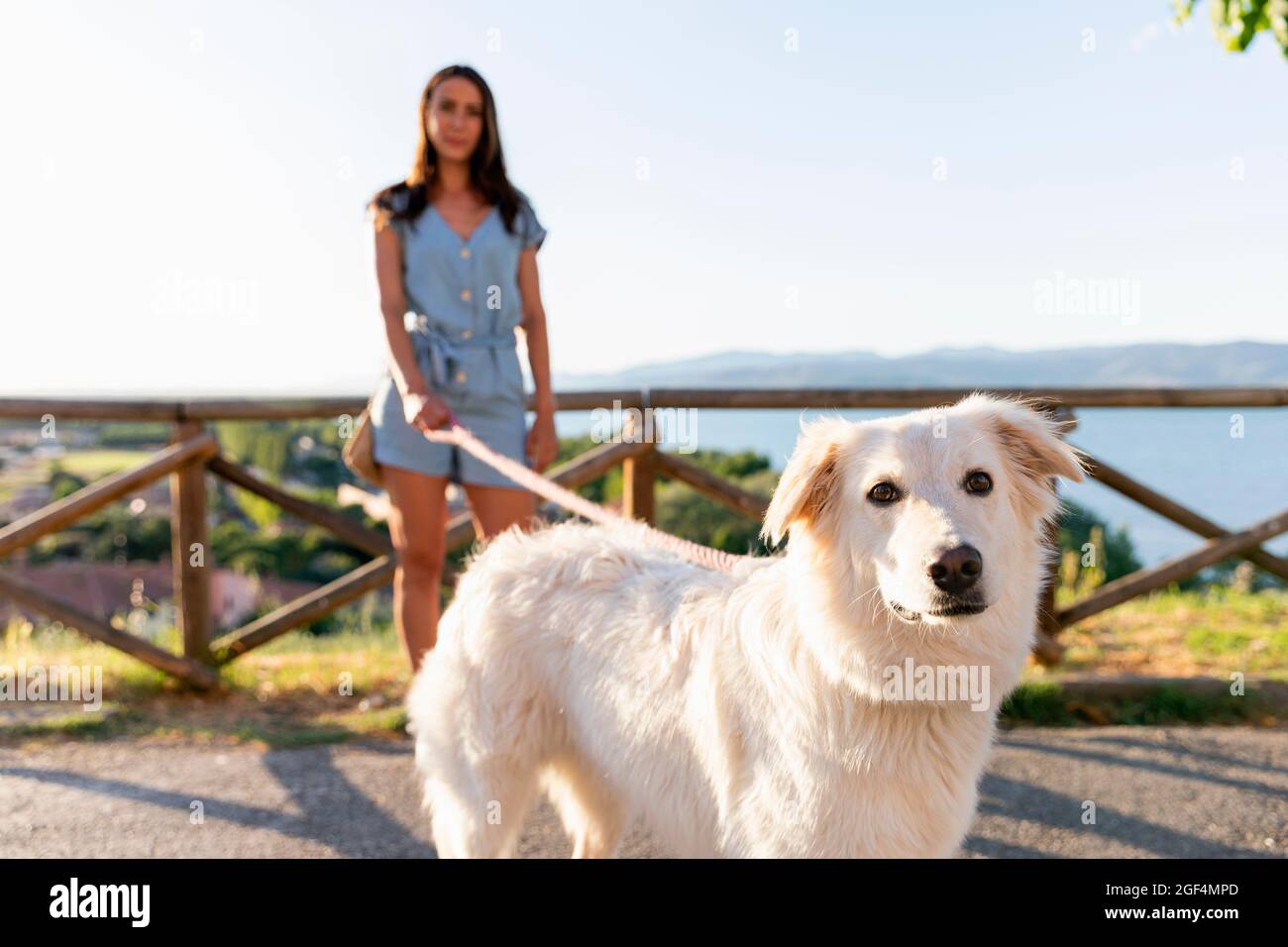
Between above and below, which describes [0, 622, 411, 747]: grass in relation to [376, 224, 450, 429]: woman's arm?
below

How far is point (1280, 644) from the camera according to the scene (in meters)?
6.13

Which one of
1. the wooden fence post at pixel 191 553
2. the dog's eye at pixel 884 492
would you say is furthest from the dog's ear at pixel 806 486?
the wooden fence post at pixel 191 553

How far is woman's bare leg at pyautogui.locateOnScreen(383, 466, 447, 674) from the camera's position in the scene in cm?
366

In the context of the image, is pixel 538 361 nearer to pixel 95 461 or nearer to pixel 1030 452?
pixel 1030 452

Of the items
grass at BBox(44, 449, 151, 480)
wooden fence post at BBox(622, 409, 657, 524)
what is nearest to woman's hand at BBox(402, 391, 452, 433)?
wooden fence post at BBox(622, 409, 657, 524)

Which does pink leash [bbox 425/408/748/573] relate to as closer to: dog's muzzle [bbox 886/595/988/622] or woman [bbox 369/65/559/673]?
woman [bbox 369/65/559/673]

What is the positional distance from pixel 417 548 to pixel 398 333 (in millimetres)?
835

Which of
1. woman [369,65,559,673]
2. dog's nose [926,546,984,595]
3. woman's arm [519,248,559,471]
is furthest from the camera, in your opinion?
woman's arm [519,248,559,471]

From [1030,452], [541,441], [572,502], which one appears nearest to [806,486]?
[1030,452]

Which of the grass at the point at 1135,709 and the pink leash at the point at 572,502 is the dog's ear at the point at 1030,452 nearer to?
the pink leash at the point at 572,502

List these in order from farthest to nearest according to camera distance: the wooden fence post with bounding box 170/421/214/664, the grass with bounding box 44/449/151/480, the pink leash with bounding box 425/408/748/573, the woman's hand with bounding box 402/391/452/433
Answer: the grass with bounding box 44/449/151/480, the wooden fence post with bounding box 170/421/214/664, the woman's hand with bounding box 402/391/452/433, the pink leash with bounding box 425/408/748/573

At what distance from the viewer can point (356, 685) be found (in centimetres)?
563

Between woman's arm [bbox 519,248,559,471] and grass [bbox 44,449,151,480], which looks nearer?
woman's arm [bbox 519,248,559,471]

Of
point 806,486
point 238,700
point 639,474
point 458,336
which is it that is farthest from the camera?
point 639,474
